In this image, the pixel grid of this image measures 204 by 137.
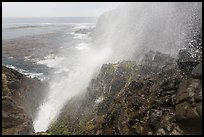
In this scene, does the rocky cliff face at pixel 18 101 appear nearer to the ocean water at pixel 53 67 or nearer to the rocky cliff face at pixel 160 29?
the ocean water at pixel 53 67

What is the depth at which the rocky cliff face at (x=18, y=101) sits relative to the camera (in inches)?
1030

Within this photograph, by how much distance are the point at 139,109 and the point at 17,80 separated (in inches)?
836

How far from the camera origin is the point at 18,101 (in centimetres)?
3238

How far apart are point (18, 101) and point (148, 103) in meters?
18.3

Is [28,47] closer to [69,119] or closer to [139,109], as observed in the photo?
[69,119]

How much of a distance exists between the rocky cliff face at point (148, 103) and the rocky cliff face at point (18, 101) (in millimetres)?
4208

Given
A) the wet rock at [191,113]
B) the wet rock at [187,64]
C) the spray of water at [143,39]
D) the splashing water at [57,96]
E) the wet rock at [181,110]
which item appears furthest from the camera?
the splashing water at [57,96]

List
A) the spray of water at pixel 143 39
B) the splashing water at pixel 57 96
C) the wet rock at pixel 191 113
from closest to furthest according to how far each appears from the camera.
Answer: the wet rock at pixel 191 113, the spray of water at pixel 143 39, the splashing water at pixel 57 96

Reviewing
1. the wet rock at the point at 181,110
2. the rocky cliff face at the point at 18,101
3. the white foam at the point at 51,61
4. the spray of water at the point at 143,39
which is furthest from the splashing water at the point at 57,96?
the wet rock at the point at 181,110

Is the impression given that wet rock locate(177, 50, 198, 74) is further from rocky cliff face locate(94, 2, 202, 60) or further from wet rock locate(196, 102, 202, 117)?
rocky cliff face locate(94, 2, 202, 60)

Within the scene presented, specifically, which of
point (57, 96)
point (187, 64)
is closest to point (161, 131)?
point (187, 64)

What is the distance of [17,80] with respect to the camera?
118 ft

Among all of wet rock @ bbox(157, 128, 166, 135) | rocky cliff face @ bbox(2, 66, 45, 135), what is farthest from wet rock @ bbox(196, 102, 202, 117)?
rocky cliff face @ bbox(2, 66, 45, 135)

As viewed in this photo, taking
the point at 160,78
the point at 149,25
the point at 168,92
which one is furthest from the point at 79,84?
the point at 168,92
